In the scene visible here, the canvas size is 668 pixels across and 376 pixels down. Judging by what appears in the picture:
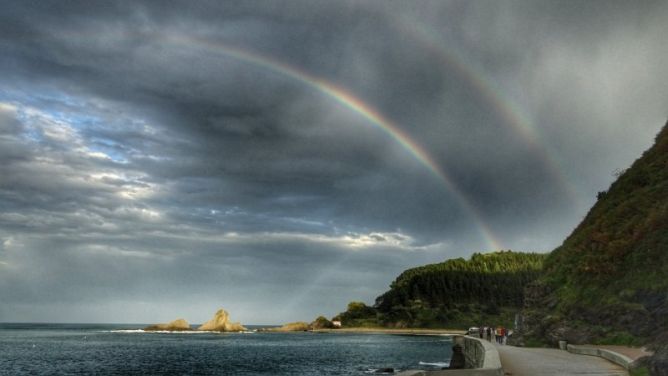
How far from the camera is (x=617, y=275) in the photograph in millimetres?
45656

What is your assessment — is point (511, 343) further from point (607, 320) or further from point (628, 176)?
point (628, 176)

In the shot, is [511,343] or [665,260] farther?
[511,343]

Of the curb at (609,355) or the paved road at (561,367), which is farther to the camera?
the curb at (609,355)

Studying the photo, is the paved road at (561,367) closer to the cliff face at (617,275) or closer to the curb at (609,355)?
the curb at (609,355)

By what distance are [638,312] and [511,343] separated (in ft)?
47.8

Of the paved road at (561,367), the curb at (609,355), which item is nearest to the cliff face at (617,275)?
the curb at (609,355)

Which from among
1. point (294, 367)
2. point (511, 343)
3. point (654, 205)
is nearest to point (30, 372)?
point (294, 367)

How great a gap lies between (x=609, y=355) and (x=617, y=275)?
19441 mm

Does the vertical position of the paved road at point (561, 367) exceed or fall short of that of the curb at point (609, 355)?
it falls short

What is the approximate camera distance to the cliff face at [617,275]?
129 ft

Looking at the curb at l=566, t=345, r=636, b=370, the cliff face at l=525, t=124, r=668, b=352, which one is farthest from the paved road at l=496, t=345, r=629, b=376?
the cliff face at l=525, t=124, r=668, b=352

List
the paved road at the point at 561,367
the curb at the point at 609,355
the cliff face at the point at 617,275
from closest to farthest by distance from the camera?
1. the paved road at the point at 561,367
2. the curb at the point at 609,355
3. the cliff face at the point at 617,275

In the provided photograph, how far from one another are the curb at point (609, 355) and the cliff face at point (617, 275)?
3887 mm

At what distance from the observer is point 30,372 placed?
63.6 meters
